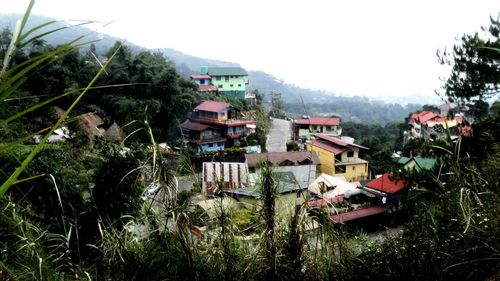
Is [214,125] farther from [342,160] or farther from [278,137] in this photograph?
[342,160]

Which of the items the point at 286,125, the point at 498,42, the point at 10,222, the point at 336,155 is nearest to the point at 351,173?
the point at 336,155

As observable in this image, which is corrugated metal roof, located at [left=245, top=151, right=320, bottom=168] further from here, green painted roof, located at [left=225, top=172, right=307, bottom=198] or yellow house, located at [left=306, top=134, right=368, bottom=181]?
yellow house, located at [left=306, top=134, right=368, bottom=181]

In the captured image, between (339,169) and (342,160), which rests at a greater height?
(342,160)

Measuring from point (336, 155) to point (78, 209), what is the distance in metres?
10.2

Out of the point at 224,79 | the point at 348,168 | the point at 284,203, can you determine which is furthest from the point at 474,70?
the point at 224,79

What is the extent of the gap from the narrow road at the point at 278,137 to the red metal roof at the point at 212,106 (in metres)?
2.54

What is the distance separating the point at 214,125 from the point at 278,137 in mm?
3279

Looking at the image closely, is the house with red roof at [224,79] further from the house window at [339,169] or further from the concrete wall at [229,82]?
the house window at [339,169]

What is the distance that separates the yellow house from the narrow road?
1283 millimetres

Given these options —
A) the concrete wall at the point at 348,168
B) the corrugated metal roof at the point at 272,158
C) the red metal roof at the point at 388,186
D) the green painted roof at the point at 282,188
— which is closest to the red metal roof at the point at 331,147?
the concrete wall at the point at 348,168

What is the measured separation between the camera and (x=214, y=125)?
481 inches

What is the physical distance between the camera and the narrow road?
1322 centimetres

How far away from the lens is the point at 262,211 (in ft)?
5.18

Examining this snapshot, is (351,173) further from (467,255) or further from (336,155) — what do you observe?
(467,255)
